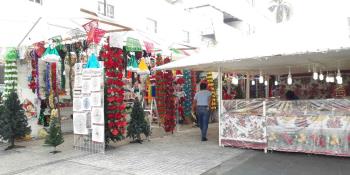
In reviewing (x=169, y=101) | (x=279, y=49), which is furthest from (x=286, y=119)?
(x=169, y=101)

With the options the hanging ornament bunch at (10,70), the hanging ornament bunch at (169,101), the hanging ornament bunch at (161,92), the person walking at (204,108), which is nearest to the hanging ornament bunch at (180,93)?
the hanging ornament bunch at (169,101)

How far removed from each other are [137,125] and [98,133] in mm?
1562

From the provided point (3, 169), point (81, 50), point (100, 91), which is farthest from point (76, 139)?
point (81, 50)

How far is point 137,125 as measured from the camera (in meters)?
9.40

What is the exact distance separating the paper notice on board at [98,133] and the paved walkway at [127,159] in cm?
38

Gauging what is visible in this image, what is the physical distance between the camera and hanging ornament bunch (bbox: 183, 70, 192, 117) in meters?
13.5

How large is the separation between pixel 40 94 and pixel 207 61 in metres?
5.75

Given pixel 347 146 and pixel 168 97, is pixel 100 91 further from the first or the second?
pixel 347 146

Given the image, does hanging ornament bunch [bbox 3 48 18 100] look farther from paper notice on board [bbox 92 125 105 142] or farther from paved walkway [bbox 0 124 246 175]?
paper notice on board [bbox 92 125 105 142]

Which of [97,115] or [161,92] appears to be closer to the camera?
[97,115]

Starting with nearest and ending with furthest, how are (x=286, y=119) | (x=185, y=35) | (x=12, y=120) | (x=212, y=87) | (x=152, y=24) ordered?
(x=286, y=119) → (x=12, y=120) → (x=212, y=87) → (x=152, y=24) → (x=185, y=35)

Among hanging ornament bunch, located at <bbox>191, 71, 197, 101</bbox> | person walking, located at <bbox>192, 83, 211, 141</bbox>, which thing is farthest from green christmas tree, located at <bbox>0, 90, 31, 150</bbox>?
hanging ornament bunch, located at <bbox>191, 71, 197, 101</bbox>

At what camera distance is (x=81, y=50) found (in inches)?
403

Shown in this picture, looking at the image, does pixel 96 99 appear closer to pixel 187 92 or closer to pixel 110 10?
pixel 187 92
